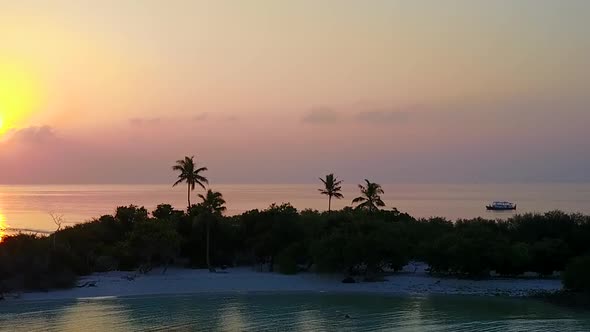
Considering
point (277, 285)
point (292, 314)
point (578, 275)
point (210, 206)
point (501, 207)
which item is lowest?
point (292, 314)

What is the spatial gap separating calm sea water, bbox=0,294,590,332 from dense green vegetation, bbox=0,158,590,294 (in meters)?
Answer: 4.81

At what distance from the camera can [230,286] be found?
47.4 m

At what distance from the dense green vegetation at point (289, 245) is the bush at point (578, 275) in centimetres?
7

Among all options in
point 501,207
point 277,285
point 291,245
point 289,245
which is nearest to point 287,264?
point 291,245

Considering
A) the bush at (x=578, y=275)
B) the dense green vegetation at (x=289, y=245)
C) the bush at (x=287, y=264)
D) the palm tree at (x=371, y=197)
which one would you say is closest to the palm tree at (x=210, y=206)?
the dense green vegetation at (x=289, y=245)

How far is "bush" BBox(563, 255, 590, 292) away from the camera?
4051cm

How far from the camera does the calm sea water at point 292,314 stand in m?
31.9

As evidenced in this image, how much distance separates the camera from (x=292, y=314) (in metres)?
35.9

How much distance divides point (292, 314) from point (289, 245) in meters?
17.2

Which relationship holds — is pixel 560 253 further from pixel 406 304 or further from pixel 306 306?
pixel 306 306

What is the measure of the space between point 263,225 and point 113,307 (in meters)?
18.6

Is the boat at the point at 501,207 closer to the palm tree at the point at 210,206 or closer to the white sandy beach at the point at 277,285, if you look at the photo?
the white sandy beach at the point at 277,285

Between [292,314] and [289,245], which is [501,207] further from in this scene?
[292,314]

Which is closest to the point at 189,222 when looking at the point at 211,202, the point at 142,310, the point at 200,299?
the point at 211,202
